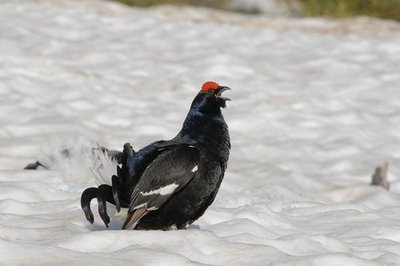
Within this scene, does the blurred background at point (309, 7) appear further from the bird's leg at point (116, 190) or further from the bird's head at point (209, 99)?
the bird's leg at point (116, 190)

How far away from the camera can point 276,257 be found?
440cm

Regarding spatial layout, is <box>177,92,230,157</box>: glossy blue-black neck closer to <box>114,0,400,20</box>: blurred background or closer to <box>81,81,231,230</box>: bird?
<box>81,81,231,230</box>: bird

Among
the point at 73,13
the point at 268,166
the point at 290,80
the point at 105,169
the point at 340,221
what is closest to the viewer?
the point at 105,169

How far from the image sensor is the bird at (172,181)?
4441 mm

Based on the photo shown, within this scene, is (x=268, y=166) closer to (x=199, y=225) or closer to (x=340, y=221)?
(x=340, y=221)

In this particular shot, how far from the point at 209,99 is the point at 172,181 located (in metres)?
0.58

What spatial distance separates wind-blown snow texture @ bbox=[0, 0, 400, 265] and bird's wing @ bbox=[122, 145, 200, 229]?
0.13 m

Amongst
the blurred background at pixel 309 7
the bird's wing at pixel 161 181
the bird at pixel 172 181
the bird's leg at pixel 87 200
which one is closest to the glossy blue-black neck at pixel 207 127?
the bird at pixel 172 181

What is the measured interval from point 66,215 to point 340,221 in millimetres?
1732

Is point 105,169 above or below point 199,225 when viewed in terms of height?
above

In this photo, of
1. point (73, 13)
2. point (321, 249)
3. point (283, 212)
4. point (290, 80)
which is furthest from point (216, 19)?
point (321, 249)

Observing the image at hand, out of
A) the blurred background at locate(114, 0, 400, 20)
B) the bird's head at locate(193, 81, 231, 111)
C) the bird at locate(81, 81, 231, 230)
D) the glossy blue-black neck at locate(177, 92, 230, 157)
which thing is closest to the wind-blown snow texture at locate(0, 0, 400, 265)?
the bird at locate(81, 81, 231, 230)

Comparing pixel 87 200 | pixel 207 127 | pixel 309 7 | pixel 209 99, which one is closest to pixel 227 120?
pixel 209 99

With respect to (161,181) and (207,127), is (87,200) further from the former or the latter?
(207,127)
